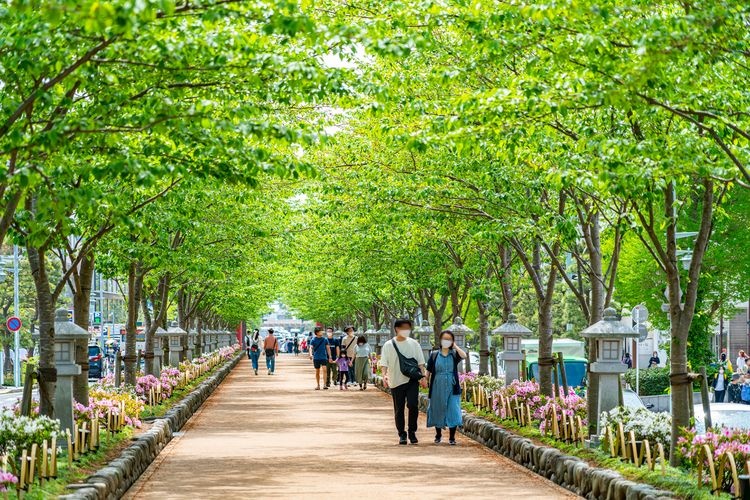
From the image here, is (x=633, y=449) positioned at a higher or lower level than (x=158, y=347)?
lower

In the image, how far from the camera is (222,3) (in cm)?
904

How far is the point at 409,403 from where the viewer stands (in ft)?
57.1

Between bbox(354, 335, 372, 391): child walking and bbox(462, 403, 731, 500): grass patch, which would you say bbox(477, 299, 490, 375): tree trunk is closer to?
bbox(354, 335, 372, 391): child walking

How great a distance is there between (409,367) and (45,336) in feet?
16.7

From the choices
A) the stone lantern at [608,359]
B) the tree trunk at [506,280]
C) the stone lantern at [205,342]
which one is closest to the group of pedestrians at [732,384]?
the tree trunk at [506,280]

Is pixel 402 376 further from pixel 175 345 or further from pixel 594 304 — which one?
pixel 175 345

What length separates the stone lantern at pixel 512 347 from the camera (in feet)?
74.0

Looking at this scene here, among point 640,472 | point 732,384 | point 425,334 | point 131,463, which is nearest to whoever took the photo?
point 640,472

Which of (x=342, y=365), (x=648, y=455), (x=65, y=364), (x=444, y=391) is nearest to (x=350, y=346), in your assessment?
(x=342, y=365)

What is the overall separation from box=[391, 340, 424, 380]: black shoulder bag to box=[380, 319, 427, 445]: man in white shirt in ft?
0.11

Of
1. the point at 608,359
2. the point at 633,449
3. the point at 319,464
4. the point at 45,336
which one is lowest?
the point at 319,464

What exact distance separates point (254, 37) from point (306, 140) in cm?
112

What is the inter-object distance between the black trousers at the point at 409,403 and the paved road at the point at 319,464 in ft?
0.92

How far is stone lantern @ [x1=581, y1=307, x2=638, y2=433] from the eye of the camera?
15258 mm
